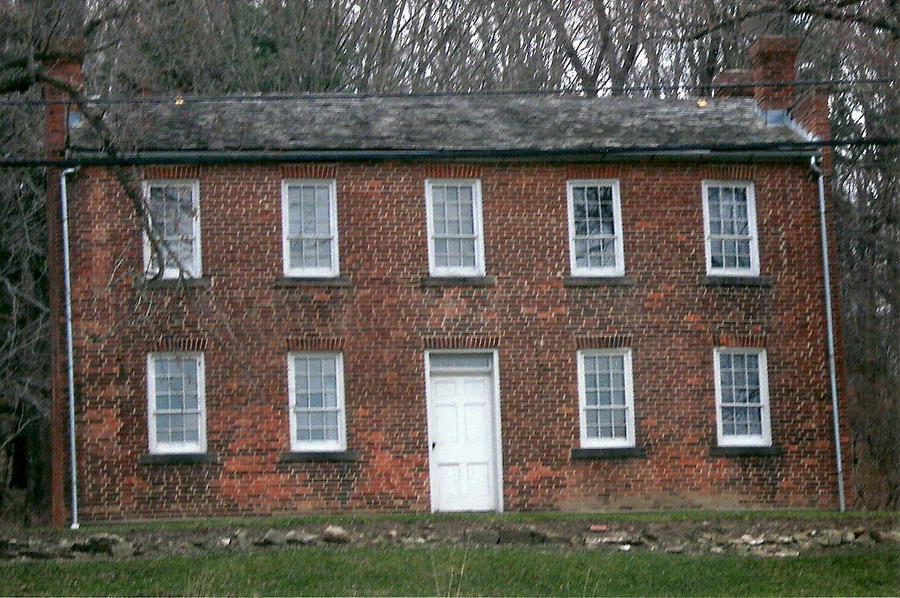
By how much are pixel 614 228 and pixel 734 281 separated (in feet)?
7.23

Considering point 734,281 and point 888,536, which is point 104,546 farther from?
point 734,281

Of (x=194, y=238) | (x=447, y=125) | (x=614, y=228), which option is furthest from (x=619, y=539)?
(x=447, y=125)

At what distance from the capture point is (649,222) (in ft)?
79.7

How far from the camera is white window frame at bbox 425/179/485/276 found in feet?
78.3

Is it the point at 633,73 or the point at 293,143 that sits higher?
the point at 633,73

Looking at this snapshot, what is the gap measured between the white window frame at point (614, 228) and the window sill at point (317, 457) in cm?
479

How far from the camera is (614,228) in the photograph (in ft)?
79.7

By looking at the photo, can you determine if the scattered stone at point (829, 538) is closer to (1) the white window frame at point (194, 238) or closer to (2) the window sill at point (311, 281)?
(2) the window sill at point (311, 281)

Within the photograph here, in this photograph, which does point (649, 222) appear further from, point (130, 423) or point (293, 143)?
point (130, 423)

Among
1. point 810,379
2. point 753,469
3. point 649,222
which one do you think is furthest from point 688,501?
point 649,222

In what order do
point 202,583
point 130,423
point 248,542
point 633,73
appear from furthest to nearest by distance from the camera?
point 633,73 → point 130,423 → point 248,542 → point 202,583

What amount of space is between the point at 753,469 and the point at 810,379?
6.05ft

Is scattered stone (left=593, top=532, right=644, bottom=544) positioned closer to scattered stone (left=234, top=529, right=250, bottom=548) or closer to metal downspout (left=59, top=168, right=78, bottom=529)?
scattered stone (left=234, top=529, right=250, bottom=548)

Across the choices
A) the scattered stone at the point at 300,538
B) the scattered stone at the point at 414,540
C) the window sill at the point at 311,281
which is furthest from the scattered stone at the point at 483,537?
the window sill at the point at 311,281
